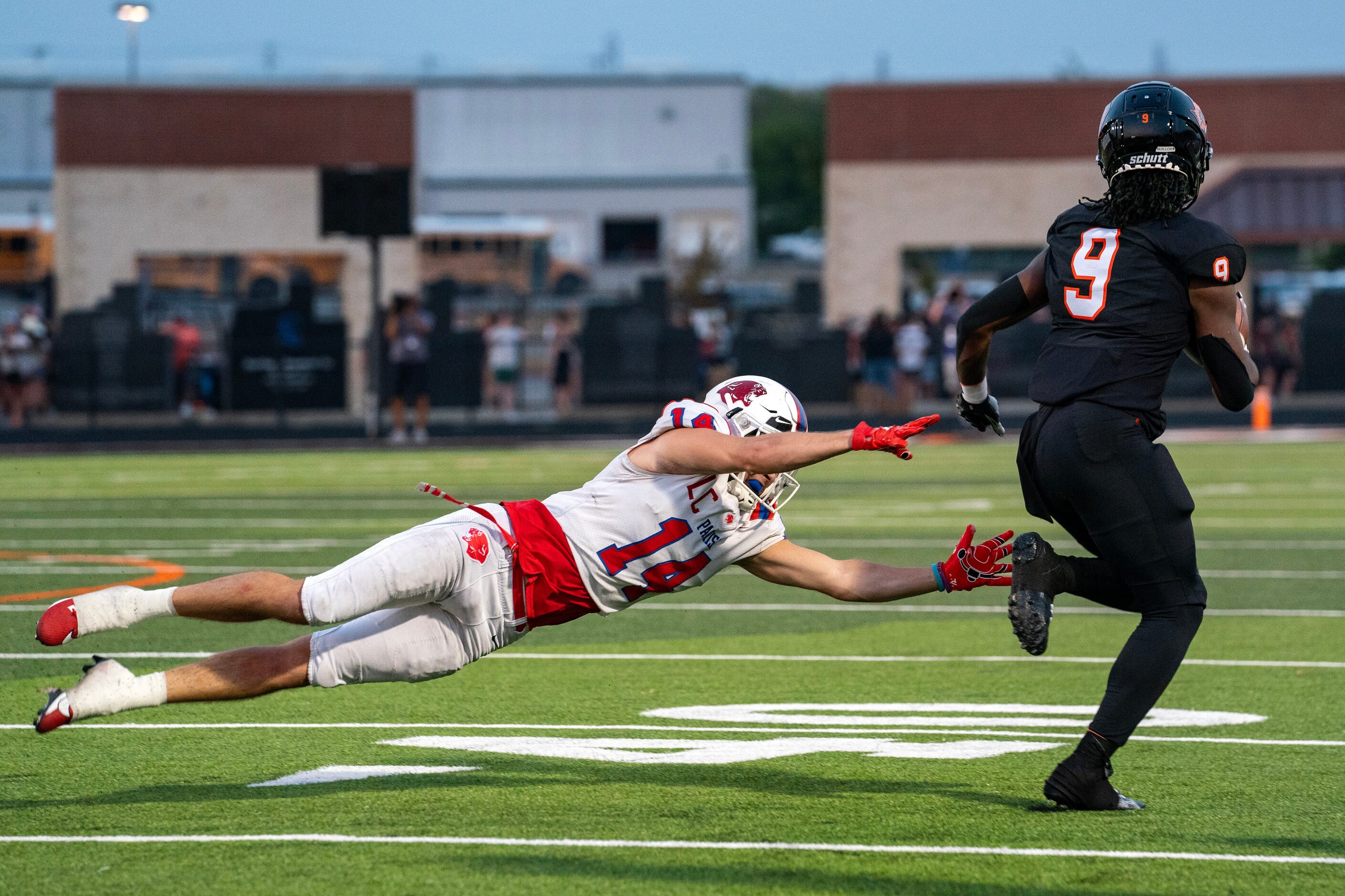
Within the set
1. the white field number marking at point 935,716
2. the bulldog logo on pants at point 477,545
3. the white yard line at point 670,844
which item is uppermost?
the bulldog logo on pants at point 477,545

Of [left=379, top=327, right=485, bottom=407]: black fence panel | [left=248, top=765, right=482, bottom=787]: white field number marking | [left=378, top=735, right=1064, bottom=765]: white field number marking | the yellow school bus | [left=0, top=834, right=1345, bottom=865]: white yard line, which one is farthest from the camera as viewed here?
the yellow school bus

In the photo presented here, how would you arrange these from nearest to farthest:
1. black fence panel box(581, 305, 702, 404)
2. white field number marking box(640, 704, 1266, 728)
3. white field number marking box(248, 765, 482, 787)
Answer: white field number marking box(248, 765, 482, 787), white field number marking box(640, 704, 1266, 728), black fence panel box(581, 305, 702, 404)

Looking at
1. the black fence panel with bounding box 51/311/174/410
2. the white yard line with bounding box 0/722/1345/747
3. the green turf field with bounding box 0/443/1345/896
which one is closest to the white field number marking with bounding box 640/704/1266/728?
the green turf field with bounding box 0/443/1345/896

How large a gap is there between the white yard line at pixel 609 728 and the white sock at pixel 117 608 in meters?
1.57

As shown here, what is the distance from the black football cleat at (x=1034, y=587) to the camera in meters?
5.19

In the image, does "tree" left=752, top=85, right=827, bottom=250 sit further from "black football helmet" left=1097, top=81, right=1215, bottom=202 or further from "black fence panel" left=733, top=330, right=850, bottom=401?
"black football helmet" left=1097, top=81, right=1215, bottom=202

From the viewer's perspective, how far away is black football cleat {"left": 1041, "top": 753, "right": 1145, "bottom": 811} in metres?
5.30

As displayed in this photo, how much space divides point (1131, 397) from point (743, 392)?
1.27 metres

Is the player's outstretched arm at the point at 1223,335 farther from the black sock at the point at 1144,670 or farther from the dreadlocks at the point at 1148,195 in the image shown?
the black sock at the point at 1144,670

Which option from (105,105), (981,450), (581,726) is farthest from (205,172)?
(581,726)

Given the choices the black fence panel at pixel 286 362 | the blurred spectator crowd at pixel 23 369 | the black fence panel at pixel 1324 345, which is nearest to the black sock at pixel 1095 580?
the blurred spectator crowd at pixel 23 369

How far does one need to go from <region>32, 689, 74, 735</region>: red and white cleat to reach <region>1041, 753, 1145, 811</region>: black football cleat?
9.80 ft

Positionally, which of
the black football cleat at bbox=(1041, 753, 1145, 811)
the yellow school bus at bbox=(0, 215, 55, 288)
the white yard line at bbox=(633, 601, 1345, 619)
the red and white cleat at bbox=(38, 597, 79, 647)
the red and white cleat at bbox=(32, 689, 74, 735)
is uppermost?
the yellow school bus at bbox=(0, 215, 55, 288)

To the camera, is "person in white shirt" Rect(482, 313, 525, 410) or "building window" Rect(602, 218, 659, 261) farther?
"building window" Rect(602, 218, 659, 261)
